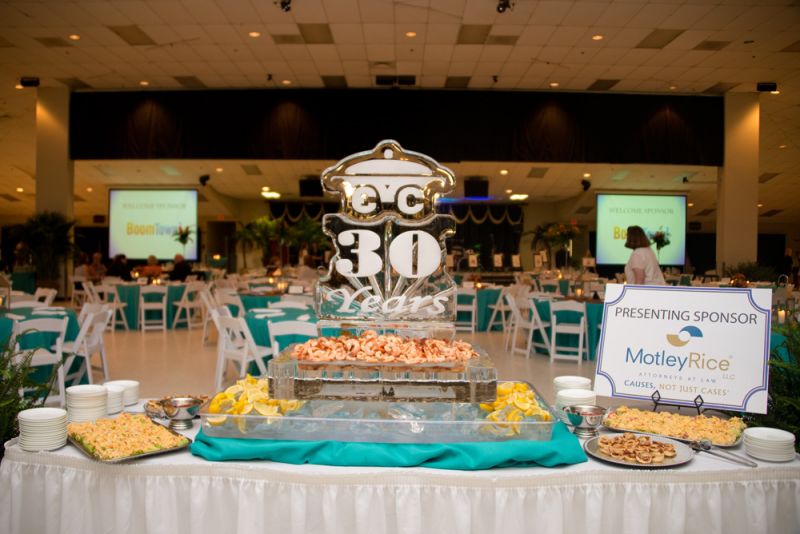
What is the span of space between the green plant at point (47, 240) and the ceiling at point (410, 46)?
2741 millimetres

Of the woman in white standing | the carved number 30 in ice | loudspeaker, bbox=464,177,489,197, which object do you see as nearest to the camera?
the carved number 30 in ice

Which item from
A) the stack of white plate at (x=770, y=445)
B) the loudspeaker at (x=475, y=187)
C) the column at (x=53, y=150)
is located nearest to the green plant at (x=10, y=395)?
the stack of white plate at (x=770, y=445)

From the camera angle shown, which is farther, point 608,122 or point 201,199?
point 201,199

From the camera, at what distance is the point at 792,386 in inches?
81.0

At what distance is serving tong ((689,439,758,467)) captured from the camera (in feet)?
5.93

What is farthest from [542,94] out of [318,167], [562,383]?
[562,383]

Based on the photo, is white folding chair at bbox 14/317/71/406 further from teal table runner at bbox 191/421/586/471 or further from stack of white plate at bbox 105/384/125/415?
teal table runner at bbox 191/421/586/471

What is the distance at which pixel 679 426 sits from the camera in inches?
81.3

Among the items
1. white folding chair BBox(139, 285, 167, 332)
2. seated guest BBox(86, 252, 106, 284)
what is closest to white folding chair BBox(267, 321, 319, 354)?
white folding chair BBox(139, 285, 167, 332)

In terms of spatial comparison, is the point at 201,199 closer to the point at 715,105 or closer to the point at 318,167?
the point at 318,167

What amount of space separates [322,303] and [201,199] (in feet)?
55.7

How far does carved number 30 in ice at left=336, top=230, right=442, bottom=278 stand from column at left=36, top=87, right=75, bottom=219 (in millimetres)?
12655

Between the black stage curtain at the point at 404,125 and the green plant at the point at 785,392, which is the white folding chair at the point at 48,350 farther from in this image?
the black stage curtain at the point at 404,125

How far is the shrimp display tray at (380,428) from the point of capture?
1814 millimetres
